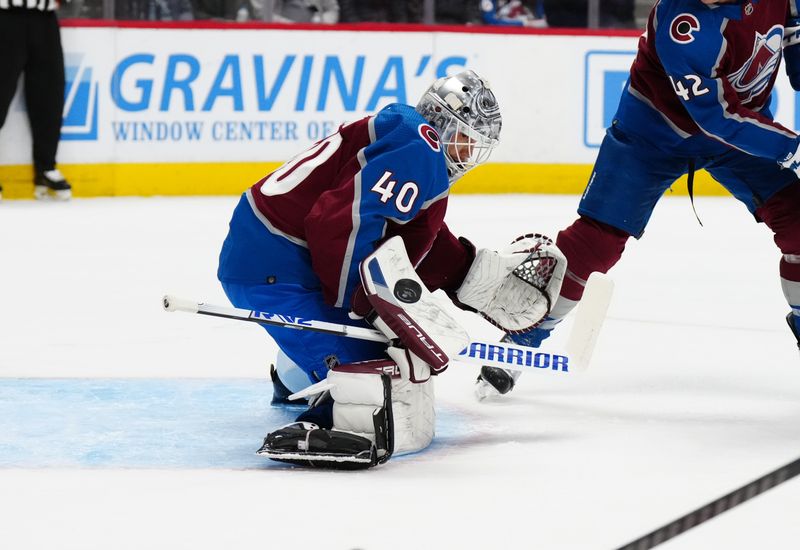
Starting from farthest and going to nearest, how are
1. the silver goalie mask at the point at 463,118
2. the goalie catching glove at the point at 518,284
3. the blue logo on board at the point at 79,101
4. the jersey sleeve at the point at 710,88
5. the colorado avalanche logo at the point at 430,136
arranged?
the blue logo on board at the point at 79,101, the goalie catching glove at the point at 518,284, the jersey sleeve at the point at 710,88, the silver goalie mask at the point at 463,118, the colorado avalanche logo at the point at 430,136

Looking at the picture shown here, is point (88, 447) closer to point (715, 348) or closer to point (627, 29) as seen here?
point (715, 348)

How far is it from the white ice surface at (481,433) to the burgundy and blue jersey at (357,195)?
378 millimetres

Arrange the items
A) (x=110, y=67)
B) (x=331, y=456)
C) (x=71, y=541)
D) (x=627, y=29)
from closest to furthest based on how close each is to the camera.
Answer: (x=71, y=541), (x=331, y=456), (x=110, y=67), (x=627, y=29)

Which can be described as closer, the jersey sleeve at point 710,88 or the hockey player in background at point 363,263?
the hockey player in background at point 363,263

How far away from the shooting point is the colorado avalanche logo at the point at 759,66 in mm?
2912

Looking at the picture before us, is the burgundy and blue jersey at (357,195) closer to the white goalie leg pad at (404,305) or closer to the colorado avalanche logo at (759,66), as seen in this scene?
the white goalie leg pad at (404,305)

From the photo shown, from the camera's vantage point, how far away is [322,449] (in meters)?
2.41

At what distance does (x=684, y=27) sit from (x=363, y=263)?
34.4 inches

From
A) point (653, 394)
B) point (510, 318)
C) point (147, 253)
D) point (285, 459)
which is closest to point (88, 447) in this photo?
point (285, 459)

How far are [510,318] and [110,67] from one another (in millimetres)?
4290

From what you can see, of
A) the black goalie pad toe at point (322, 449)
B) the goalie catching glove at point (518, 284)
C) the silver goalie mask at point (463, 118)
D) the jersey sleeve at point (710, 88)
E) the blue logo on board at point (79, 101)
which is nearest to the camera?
the black goalie pad toe at point (322, 449)

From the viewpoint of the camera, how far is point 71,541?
1990 mm

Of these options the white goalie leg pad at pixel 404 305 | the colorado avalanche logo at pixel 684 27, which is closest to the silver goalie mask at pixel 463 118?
the white goalie leg pad at pixel 404 305

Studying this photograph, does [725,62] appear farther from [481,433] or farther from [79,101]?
[79,101]
